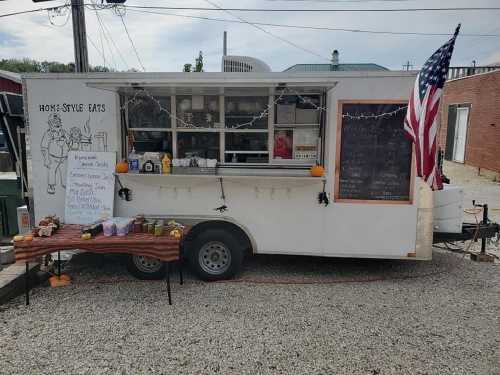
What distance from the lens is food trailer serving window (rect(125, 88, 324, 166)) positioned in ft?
16.0

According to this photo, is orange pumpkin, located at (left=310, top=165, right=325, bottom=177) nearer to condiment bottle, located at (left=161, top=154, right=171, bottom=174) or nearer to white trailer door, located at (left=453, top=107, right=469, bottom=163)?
condiment bottle, located at (left=161, top=154, right=171, bottom=174)

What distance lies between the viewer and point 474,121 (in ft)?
51.2

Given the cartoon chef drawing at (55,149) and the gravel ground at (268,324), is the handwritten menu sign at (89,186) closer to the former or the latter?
the cartoon chef drawing at (55,149)

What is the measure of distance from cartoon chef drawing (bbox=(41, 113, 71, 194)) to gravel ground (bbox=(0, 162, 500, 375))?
136 cm

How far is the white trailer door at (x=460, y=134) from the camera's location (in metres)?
16.5

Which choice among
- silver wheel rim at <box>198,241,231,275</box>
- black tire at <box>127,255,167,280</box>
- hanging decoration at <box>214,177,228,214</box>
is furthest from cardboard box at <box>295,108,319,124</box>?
black tire at <box>127,255,167,280</box>

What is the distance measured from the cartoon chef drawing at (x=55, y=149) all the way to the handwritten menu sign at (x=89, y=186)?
0.11 meters

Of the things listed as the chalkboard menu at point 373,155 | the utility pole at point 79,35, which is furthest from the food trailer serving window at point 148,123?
the utility pole at point 79,35

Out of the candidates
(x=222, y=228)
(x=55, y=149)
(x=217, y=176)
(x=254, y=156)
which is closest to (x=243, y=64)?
(x=254, y=156)

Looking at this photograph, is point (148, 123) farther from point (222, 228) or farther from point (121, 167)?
point (222, 228)

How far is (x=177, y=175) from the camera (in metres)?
4.68

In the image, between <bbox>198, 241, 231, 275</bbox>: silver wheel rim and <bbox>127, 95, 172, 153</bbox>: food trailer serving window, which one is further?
<bbox>127, 95, 172, 153</bbox>: food trailer serving window

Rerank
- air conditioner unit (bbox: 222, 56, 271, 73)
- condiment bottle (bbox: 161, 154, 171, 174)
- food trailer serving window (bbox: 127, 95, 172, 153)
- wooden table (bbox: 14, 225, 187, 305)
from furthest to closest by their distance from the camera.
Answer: air conditioner unit (bbox: 222, 56, 271, 73)
food trailer serving window (bbox: 127, 95, 172, 153)
condiment bottle (bbox: 161, 154, 171, 174)
wooden table (bbox: 14, 225, 187, 305)

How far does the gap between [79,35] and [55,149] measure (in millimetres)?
4443
